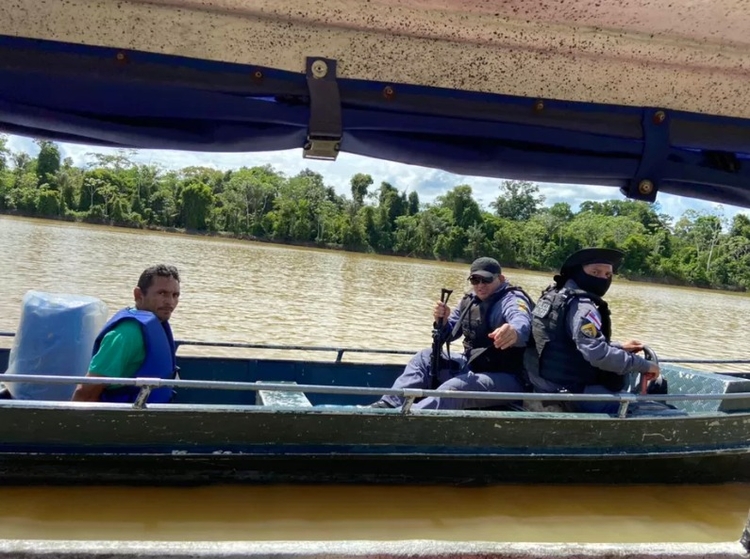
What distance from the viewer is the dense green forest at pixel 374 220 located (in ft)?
170

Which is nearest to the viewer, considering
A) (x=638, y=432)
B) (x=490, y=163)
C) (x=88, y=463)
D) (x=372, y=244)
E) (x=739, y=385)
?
(x=490, y=163)

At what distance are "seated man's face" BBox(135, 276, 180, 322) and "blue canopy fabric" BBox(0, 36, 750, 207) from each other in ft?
4.55

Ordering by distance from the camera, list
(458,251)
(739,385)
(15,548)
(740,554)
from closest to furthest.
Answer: (15,548)
(740,554)
(739,385)
(458,251)

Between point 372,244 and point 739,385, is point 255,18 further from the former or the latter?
point 372,244

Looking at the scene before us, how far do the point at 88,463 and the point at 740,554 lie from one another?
3347 mm

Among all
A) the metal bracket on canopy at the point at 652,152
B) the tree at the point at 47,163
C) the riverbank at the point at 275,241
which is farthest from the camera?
the tree at the point at 47,163

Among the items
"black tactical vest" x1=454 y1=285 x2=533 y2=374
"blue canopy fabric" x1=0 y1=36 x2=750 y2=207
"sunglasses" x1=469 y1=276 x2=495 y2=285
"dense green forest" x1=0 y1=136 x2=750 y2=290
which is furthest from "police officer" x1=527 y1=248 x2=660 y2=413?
"dense green forest" x1=0 y1=136 x2=750 y2=290

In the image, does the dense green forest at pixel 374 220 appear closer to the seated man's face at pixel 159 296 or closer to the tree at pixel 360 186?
the tree at pixel 360 186

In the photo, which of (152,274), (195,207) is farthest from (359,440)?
(195,207)

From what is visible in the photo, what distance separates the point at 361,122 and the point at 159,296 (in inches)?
76.7

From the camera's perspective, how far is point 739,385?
5203mm

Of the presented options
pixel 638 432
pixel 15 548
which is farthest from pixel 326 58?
pixel 638 432

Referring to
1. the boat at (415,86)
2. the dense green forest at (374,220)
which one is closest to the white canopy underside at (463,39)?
the boat at (415,86)

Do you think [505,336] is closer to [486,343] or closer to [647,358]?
[486,343]
